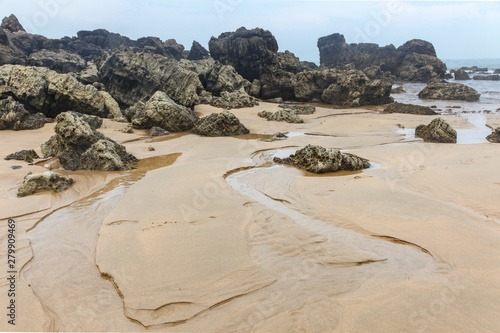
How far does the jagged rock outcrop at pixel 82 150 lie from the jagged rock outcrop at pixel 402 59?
44.2m

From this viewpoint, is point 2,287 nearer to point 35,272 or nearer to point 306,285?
point 35,272

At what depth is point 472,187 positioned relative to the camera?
4.97 meters

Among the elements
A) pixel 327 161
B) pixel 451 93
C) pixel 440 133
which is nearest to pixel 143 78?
pixel 327 161

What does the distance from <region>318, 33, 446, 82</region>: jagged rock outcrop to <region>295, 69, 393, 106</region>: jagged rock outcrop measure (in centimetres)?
2472

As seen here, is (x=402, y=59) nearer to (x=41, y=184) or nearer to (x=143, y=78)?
(x=143, y=78)

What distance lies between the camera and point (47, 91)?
12.0 m

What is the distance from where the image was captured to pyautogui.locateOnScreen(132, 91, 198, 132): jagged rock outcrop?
38.0ft

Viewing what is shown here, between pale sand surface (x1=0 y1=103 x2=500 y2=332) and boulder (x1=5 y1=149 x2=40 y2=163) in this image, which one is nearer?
pale sand surface (x1=0 y1=103 x2=500 y2=332)

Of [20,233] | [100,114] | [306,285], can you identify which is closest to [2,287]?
[20,233]

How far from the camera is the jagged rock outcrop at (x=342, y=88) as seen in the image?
21.0m

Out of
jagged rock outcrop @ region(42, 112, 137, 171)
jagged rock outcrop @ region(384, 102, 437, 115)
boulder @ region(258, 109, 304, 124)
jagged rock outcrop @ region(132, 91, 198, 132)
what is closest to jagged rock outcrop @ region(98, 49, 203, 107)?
jagged rock outcrop @ region(132, 91, 198, 132)

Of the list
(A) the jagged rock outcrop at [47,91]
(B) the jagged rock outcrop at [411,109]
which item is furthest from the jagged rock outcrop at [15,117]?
(B) the jagged rock outcrop at [411,109]

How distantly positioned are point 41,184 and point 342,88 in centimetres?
2034

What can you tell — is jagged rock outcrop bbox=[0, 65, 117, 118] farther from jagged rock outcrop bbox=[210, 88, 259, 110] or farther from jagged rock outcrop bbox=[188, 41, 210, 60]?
jagged rock outcrop bbox=[188, 41, 210, 60]
